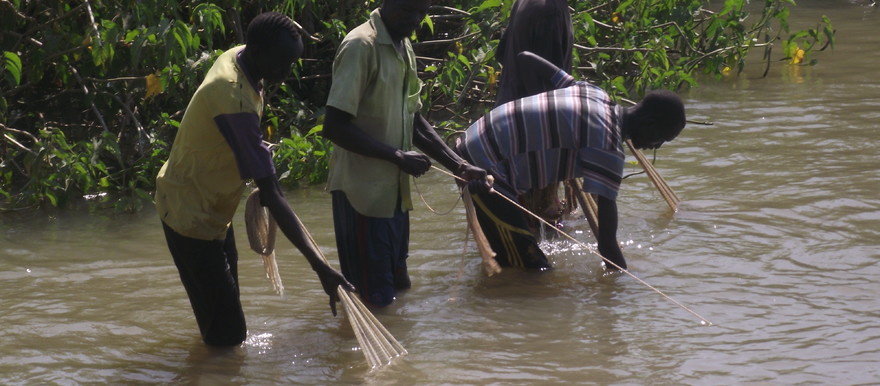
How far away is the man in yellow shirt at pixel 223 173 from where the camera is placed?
11.6 feet

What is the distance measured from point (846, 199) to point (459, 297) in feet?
8.81

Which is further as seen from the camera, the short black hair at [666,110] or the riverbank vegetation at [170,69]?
the riverbank vegetation at [170,69]

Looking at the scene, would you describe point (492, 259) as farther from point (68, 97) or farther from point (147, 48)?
point (68, 97)

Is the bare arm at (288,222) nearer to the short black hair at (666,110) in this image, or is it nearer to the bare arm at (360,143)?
the bare arm at (360,143)

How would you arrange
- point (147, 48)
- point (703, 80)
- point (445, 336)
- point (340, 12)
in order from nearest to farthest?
point (445, 336), point (147, 48), point (340, 12), point (703, 80)

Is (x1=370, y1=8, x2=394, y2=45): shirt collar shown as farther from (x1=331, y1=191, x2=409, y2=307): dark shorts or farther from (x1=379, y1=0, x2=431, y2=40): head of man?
(x1=331, y1=191, x2=409, y2=307): dark shorts

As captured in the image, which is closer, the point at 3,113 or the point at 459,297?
the point at 459,297

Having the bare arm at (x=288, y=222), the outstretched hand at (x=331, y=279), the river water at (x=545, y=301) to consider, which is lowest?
the river water at (x=545, y=301)

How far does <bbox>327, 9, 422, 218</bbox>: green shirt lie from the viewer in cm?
412

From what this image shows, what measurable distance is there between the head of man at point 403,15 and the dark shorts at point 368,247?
2.25 feet

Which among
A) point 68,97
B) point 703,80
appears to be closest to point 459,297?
point 68,97

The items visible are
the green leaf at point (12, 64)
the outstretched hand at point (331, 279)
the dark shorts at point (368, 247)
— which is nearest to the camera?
the outstretched hand at point (331, 279)

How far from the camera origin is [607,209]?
452 centimetres

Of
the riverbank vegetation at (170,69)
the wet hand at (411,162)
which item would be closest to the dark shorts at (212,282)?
the wet hand at (411,162)
